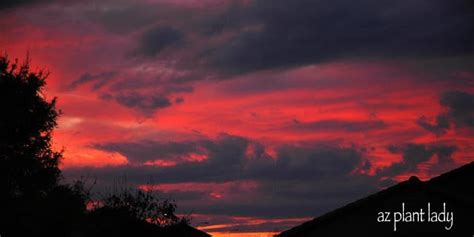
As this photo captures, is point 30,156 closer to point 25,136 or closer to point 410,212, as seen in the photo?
point 25,136

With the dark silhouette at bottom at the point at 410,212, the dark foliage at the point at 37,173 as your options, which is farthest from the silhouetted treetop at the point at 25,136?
the dark silhouette at bottom at the point at 410,212

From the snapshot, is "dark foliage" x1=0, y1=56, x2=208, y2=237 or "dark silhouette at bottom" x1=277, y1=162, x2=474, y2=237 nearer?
"dark silhouette at bottom" x1=277, y1=162, x2=474, y2=237

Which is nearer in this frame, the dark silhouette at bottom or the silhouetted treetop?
the dark silhouette at bottom

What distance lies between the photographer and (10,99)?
160 feet

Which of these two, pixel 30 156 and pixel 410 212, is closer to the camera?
pixel 410 212

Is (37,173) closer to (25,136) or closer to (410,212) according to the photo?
(25,136)

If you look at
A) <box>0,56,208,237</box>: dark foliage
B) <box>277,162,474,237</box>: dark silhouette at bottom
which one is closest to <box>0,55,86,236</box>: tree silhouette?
<box>0,56,208,237</box>: dark foliage

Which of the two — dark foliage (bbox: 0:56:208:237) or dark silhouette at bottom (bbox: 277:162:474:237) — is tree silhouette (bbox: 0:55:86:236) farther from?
dark silhouette at bottom (bbox: 277:162:474:237)

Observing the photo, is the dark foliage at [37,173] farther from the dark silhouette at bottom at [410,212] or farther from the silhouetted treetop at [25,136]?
the dark silhouette at bottom at [410,212]

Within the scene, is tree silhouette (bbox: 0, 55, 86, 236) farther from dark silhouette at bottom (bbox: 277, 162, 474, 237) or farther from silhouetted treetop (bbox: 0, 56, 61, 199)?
dark silhouette at bottom (bbox: 277, 162, 474, 237)

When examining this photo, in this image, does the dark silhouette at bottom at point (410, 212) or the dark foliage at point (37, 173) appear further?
the dark foliage at point (37, 173)

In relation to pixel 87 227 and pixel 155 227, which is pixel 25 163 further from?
pixel 155 227

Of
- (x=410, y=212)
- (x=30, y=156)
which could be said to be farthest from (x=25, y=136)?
(x=410, y=212)

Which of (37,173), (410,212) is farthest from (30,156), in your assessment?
(410,212)
